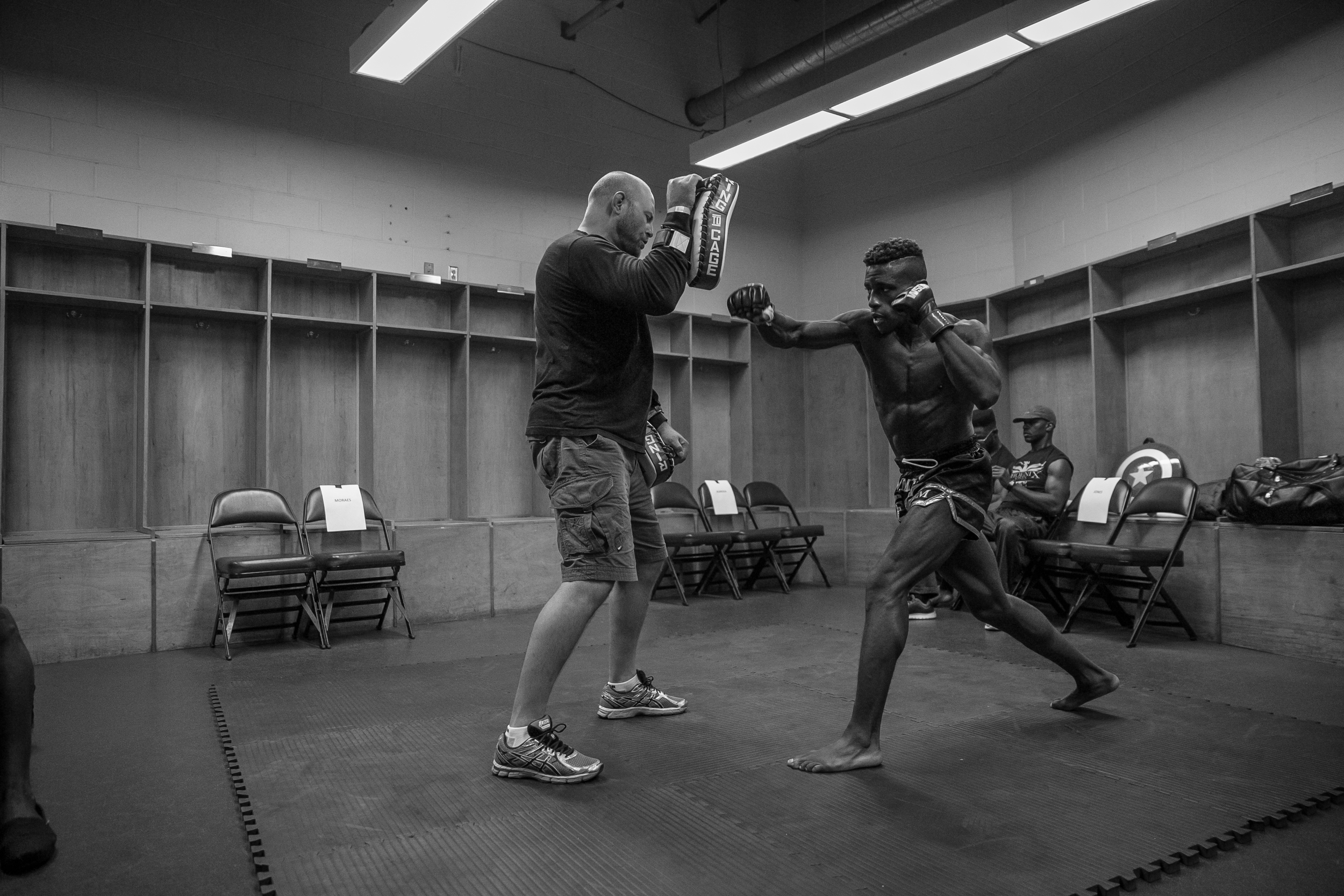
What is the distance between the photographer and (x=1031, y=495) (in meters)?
5.51

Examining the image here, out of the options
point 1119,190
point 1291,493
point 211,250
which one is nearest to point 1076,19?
point 1119,190

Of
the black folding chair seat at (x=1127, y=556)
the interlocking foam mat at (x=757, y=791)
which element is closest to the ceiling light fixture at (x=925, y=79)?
the black folding chair seat at (x=1127, y=556)

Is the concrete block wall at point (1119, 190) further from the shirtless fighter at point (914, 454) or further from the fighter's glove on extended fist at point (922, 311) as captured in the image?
the fighter's glove on extended fist at point (922, 311)

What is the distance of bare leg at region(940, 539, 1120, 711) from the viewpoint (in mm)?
2742

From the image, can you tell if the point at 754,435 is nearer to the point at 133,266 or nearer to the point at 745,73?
the point at 745,73

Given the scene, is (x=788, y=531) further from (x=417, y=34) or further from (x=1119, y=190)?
(x=417, y=34)

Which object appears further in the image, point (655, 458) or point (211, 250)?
point (211, 250)

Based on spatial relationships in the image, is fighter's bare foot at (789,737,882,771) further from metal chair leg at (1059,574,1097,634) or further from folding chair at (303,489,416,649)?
folding chair at (303,489,416,649)

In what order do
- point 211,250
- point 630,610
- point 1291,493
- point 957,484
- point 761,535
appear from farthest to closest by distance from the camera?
point 761,535 < point 211,250 < point 1291,493 < point 630,610 < point 957,484

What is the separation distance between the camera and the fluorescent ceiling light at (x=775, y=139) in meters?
6.25

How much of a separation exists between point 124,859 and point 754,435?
6.69m

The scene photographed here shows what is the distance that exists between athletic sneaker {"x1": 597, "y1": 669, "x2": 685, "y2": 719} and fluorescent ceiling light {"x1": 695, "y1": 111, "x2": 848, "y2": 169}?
460 cm

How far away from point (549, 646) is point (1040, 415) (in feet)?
15.3

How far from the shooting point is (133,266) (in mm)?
5355
